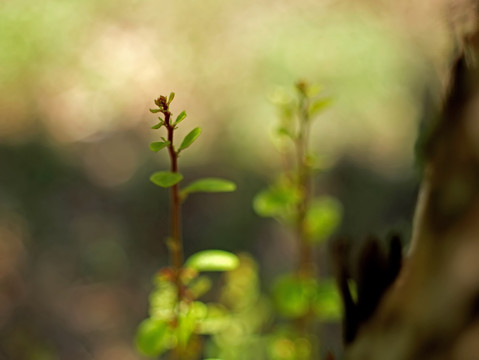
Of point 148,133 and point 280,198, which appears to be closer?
point 280,198

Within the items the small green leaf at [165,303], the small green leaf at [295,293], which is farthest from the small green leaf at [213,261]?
the small green leaf at [295,293]

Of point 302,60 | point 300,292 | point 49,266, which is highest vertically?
point 302,60

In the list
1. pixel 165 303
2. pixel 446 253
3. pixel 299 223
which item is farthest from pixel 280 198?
pixel 446 253

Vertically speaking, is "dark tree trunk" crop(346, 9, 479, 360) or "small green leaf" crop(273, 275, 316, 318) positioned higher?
"dark tree trunk" crop(346, 9, 479, 360)

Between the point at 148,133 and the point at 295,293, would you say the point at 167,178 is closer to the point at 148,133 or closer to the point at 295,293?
the point at 295,293

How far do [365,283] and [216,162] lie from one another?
1.41 meters

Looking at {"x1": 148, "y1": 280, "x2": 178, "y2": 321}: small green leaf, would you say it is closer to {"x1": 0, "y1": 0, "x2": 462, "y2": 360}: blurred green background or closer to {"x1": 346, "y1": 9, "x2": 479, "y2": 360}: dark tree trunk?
{"x1": 346, "y1": 9, "x2": 479, "y2": 360}: dark tree trunk

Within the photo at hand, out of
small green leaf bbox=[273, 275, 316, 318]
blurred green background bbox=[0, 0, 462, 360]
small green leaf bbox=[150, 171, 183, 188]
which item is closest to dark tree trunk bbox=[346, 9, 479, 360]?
small green leaf bbox=[150, 171, 183, 188]

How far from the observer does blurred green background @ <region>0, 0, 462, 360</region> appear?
159cm

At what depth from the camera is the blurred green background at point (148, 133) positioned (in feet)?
5.23

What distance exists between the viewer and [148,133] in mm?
1956

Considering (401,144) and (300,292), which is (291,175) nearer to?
(300,292)

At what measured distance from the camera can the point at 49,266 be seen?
5.37 ft

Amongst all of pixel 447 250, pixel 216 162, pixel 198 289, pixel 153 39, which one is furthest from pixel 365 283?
pixel 153 39
